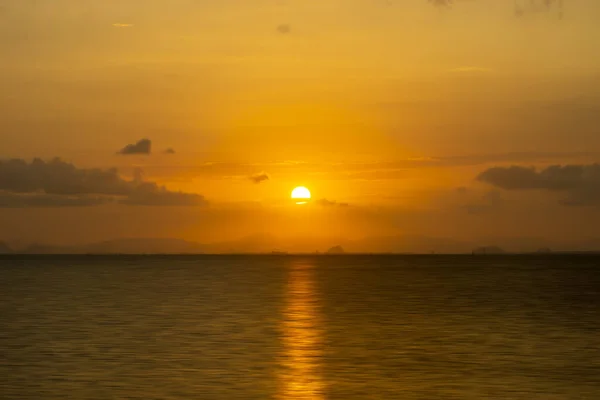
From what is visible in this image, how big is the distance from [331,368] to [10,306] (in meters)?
62.7

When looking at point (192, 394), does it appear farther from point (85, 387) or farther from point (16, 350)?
point (16, 350)

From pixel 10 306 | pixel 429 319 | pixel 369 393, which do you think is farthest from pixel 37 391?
pixel 10 306

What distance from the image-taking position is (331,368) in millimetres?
45969

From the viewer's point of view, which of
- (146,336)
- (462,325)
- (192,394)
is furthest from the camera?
(462,325)

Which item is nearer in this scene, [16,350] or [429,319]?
[16,350]

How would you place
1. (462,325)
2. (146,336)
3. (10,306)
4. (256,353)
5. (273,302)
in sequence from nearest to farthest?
(256,353) → (146,336) → (462,325) → (10,306) → (273,302)

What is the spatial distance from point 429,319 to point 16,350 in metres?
38.9

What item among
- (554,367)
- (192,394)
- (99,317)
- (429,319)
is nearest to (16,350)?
(192,394)

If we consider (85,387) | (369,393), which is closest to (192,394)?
(85,387)

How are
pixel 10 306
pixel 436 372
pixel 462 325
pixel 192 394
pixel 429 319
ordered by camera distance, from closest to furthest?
pixel 192 394 → pixel 436 372 → pixel 462 325 → pixel 429 319 → pixel 10 306

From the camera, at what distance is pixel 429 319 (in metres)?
77.8

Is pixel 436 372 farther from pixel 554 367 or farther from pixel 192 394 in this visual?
pixel 192 394

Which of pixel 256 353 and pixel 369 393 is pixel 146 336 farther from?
pixel 369 393

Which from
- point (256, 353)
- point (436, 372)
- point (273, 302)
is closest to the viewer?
point (436, 372)
